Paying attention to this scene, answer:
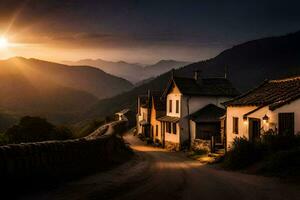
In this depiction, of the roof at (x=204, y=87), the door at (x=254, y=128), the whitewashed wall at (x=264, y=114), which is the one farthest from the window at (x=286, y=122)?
Result: the roof at (x=204, y=87)

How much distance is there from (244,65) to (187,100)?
123 meters

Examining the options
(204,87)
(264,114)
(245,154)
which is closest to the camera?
(245,154)

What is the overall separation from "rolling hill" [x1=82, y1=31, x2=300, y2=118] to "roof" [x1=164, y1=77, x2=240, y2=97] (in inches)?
3265

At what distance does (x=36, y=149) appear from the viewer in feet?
35.8

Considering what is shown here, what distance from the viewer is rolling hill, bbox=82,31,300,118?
474 feet

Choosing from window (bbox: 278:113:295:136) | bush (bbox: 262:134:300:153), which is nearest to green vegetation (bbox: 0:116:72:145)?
window (bbox: 278:113:295:136)

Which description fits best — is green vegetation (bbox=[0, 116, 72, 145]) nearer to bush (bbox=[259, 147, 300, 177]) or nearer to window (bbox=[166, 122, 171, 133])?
window (bbox=[166, 122, 171, 133])

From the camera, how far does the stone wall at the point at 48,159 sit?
9.73m

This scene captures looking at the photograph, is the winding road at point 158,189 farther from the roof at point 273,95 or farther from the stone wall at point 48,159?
the roof at point 273,95

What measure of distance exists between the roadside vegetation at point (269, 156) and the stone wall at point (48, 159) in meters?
7.87

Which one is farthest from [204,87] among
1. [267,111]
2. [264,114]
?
[267,111]

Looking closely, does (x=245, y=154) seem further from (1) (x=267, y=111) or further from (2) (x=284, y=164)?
(1) (x=267, y=111)

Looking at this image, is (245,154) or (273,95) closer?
(245,154)

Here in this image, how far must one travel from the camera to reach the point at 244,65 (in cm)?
16338
